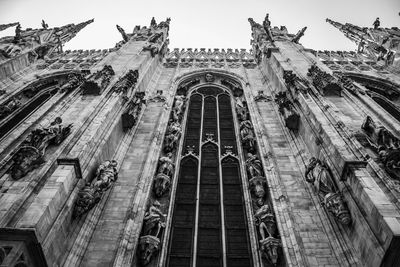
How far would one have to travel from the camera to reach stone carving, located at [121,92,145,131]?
34.7ft

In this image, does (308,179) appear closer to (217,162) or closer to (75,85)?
(217,162)

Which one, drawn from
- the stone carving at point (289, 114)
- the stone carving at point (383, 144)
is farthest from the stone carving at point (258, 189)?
the stone carving at point (383, 144)

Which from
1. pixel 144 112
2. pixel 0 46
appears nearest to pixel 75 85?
pixel 144 112

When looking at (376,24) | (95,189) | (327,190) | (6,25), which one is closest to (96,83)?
(95,189)

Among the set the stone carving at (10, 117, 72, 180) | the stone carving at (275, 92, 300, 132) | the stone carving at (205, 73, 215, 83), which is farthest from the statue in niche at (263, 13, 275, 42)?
the stone carving at (10, 117, 72, 180)

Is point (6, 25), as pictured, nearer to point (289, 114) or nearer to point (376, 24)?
point (289, 114)

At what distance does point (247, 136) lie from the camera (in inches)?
438

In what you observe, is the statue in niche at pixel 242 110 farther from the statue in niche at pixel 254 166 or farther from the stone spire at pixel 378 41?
the stone spire at pixel 378 41

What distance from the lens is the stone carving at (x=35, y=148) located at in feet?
22.1

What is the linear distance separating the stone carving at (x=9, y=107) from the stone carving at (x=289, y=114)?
32.0 feet

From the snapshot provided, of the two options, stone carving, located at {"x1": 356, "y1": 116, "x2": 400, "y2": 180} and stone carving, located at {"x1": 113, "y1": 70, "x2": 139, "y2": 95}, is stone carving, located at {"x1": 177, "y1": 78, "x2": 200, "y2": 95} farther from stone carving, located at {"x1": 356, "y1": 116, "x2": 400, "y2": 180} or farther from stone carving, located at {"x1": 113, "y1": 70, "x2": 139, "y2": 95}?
stone carving, located at {"x1": 356, "y1": 116, "x2": 400, "y2": 180}

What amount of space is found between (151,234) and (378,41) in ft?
51.6

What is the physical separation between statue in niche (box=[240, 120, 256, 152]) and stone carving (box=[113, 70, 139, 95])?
4129 millimetres

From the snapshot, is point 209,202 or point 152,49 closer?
point 209,202
